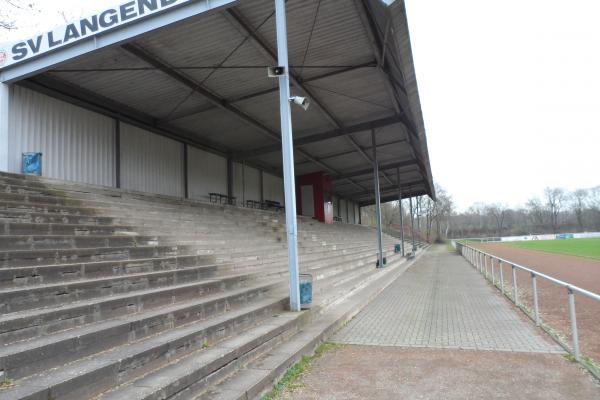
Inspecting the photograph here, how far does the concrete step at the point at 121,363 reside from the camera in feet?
9.73

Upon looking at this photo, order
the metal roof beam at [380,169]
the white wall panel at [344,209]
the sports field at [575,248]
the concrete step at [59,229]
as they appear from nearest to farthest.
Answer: the concrete step at [59,229] → the metal roof beam at [380,169] → the sports field at [575,248] → the white wall panel at [344,209]

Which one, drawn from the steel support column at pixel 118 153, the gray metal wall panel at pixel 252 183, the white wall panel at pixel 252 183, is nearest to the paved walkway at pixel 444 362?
the steel support column at pixel 118 153

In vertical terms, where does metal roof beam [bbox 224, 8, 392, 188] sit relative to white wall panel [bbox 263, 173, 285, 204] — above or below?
above

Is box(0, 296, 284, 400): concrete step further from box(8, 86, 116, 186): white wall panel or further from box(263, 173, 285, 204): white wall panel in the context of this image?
box(263, 173, 285, 204): white wall panel

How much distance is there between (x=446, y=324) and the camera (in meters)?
7.62

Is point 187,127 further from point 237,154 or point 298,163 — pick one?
point 298,163

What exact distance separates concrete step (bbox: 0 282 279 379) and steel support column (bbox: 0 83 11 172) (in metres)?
7.43

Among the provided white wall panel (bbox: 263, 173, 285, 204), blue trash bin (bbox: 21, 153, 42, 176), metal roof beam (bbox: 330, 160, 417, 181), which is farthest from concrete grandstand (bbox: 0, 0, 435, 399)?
metal roof beam (bbox: 330, 160, 417, 181)

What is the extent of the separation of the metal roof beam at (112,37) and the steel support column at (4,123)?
28cm

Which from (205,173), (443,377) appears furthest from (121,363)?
(205,173)

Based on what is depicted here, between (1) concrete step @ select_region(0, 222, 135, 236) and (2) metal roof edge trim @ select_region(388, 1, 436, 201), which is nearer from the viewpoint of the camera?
(1) concrete step @ select_region(0, 222, 135, 236)

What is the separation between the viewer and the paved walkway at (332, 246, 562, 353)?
6.27m

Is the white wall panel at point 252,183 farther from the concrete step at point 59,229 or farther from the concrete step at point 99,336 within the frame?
the concrete step at point 99,336

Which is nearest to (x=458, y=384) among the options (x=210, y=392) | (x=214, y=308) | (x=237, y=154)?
(x=210, y=392)
